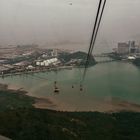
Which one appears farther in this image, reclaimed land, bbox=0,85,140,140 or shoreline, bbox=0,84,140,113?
shoreline, bbox=0,84,140,113

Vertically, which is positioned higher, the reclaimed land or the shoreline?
the reclaimed land

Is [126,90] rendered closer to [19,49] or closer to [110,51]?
[110,51]

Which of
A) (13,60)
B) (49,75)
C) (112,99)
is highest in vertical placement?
(13,60)

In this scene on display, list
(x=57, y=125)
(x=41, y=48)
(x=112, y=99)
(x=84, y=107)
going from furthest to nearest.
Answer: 1. (x=112, y=99)
2. (x=41, y=48)
3. (x=84, y=107)
4. (x=57, y=125)

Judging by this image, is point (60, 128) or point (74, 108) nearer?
point (60, 128)

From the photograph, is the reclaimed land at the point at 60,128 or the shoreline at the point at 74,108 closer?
the reclaimed land at the point at 60,128

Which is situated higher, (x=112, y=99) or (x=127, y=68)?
(x=127, y=68)

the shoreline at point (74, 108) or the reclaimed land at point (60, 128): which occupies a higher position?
the reclaimed land at point (60, 128)

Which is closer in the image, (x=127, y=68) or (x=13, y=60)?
(x=13, y=60)

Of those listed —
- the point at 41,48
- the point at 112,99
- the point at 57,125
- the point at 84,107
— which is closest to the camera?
the point at 57,125

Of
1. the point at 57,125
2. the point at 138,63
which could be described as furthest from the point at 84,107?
the point at 57,125

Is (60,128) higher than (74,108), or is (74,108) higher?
(60,128)
